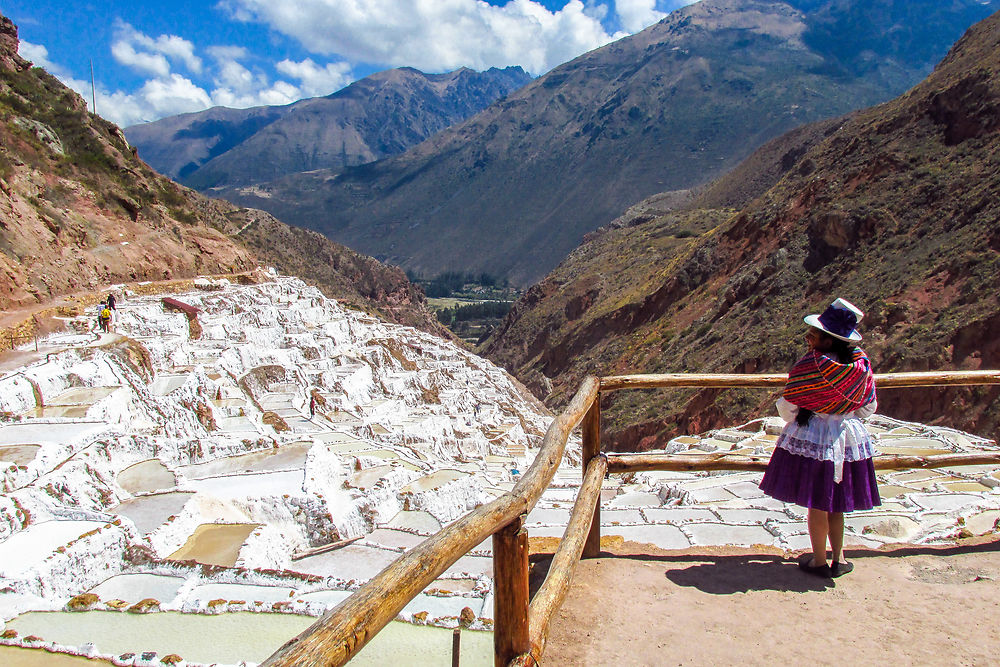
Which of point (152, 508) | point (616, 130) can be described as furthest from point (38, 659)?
point (616, 130)

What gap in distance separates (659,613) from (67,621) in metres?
3.70

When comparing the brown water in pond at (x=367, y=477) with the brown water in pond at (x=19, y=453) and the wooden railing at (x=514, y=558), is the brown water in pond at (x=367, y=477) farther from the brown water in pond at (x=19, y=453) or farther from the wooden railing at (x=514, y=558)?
the wooden railing at (x=514, y=558)

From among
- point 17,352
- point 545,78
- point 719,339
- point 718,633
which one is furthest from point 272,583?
point 545,78

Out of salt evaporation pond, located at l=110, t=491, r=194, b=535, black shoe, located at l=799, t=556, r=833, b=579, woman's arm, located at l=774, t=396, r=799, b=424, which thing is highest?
woman's arm, located at l=774, t=396, r=799, b=424

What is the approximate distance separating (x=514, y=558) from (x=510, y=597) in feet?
0.41

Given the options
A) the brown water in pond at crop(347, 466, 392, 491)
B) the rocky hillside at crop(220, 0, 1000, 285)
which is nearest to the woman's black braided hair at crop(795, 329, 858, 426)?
the brown water in pond at crop(347, 466, 392, 491)

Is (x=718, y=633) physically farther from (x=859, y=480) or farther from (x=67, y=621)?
(x=67, y=621)

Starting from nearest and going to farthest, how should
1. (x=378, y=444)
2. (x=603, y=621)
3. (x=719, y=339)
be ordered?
(x=603, y=621)
(x=378, y=444)
(x=719, y=339)

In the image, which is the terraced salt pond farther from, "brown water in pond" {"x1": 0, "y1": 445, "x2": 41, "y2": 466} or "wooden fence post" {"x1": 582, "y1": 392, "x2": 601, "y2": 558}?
"wooden fence post" {"x1": 582, "y1": 392, "x2": 601, "y2": 558}

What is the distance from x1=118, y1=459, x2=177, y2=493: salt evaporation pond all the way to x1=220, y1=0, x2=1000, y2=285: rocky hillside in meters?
110

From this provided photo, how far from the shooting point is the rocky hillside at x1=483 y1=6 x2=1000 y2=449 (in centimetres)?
1608

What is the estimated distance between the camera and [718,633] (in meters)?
2.94

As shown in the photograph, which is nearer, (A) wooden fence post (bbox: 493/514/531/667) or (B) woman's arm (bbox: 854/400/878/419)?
(A) wooden fence post (bbox: 493/514/531/667)

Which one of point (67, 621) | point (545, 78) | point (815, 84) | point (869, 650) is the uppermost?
point (545, 78)
